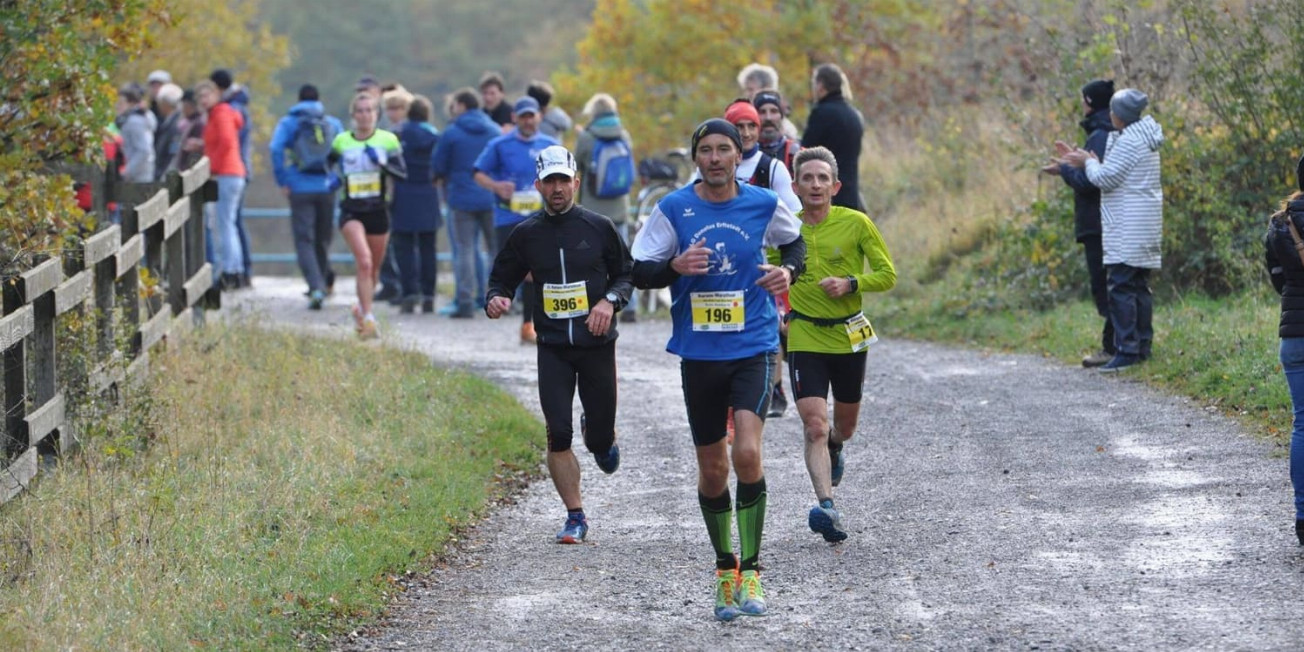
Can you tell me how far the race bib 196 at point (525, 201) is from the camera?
16531 millimetres

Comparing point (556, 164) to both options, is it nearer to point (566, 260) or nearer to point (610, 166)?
point (566, 260)

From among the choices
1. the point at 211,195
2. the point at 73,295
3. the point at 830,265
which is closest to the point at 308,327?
the point at 211,195

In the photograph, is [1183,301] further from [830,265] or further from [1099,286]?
[830,265]

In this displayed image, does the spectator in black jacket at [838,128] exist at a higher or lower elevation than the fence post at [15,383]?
higher

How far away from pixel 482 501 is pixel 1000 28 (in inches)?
660

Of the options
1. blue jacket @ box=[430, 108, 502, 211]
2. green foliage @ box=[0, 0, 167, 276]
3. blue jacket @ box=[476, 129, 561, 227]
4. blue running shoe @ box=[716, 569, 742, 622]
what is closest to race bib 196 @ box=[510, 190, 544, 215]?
blue jacket @ box=[476, 129, 561, 227]

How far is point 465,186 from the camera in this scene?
1858cm

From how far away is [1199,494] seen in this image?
8.95 m

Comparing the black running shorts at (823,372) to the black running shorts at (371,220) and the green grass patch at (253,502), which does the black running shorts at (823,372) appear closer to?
the green grass patch at (253,502)

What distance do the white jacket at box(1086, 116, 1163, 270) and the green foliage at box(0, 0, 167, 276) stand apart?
6510 millimetres

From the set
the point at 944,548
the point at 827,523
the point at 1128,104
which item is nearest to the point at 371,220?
the point at 1128,104

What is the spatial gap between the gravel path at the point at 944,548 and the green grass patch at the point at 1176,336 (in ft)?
0.89

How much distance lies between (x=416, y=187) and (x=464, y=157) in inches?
38.9

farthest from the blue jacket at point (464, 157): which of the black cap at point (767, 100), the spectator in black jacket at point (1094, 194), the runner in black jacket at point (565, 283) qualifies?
the runner in black jacket at point (565, 283)
